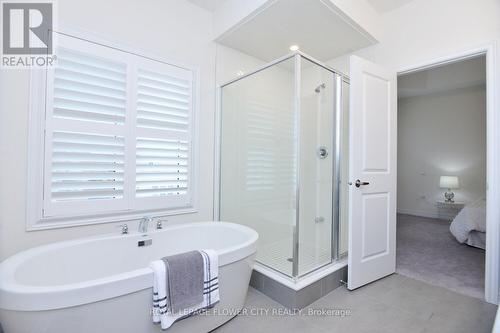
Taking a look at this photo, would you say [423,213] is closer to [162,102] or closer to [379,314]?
[379,314]

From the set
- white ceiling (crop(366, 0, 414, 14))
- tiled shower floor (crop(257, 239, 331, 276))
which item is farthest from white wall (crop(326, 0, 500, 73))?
tiled shower floor (crop(257, 239, 331, 276))

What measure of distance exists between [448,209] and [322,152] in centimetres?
457

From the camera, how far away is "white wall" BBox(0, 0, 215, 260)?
175cm

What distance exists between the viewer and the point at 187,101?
266 centimetres

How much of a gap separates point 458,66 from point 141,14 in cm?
481

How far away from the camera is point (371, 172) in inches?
95.7

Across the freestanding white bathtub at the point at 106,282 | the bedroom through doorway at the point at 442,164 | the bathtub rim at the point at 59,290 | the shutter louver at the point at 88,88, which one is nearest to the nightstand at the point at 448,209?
the bedroom through doorway at the point at 442,164

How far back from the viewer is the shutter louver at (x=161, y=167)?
2344mm

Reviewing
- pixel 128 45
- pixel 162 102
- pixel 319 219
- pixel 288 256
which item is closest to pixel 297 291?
pixel 288 256

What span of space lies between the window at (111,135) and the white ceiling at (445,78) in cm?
408

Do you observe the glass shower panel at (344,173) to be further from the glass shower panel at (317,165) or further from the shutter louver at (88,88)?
the shutter louver at (88,88)

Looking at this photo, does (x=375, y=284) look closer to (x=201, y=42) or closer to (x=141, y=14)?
Result: (x=201, y=42)

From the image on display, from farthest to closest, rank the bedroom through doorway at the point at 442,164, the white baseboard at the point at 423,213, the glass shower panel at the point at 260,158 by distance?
the white baseboard at the point at 423,213
the bedroom through doorway at the point at 442,164
the glass shower panel at the point at 260,158

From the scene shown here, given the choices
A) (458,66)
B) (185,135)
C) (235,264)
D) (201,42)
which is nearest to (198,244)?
(235,264)
